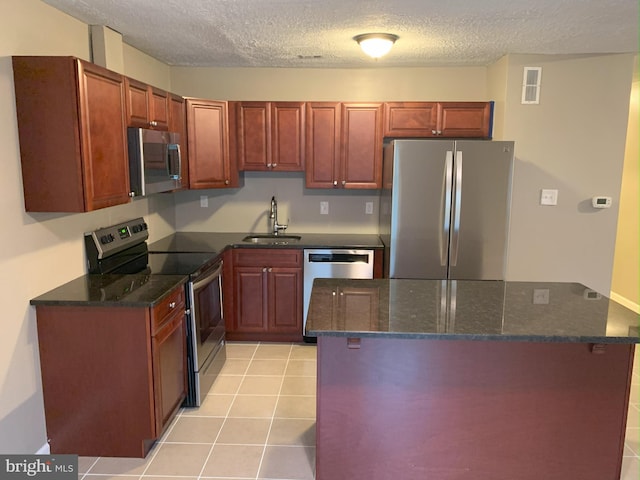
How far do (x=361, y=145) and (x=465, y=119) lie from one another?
90cm

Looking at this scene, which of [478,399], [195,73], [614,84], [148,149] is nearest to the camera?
[478,399]

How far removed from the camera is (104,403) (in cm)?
242

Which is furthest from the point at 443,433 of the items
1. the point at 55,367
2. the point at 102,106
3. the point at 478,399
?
the point at 102,106

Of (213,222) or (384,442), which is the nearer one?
(384,442)

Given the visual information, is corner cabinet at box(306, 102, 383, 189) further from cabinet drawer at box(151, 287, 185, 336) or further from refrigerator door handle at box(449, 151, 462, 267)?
cabinet drawer at box(151, 287, 185, 336)

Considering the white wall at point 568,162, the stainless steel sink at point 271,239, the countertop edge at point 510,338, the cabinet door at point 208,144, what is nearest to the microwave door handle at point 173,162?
the cabinet door at point 208,144

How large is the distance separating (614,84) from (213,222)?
3587 mm

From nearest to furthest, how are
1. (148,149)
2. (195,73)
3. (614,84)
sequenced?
1. (148,149)
2. (614,84)
3. (195,73)

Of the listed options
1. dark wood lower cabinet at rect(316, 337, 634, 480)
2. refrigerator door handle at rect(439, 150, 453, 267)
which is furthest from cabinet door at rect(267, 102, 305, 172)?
dark wood lower cabinet at rect(316, 337, 634, 480)

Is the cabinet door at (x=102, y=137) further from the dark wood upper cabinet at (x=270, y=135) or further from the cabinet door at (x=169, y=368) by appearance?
the dark wood upper cabinet at (x=270, y=135)

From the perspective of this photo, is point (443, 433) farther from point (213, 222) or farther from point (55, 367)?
point (213, 222)

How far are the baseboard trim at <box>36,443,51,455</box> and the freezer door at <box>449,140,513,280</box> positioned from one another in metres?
2.82

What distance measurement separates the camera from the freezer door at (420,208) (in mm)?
3539

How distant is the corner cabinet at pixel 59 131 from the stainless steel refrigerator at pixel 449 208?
2098 mm
